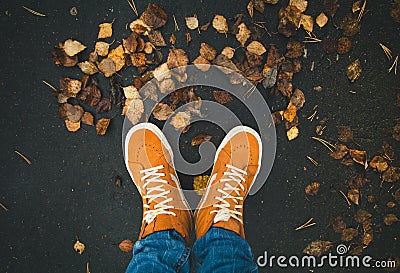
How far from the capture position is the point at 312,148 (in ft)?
5.62

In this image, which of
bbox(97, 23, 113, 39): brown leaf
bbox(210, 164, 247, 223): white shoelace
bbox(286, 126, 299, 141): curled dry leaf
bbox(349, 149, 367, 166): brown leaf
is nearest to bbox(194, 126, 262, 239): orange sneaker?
bbox(210, 164, 247, 223): white shoelace

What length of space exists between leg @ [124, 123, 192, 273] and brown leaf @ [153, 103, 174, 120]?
44 millimetres

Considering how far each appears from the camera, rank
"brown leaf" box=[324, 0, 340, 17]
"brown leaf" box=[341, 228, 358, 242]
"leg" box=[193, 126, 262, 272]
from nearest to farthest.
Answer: "leg" box=[193, 126, 262, 272]
"brown leaf" box=[324, 0, 340, 17]
"brown leaf" box=[341, 228, 358, 242]

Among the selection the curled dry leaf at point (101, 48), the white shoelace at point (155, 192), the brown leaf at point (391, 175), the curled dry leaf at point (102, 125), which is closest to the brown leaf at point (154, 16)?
the curled dry leaf at point (101, 48)

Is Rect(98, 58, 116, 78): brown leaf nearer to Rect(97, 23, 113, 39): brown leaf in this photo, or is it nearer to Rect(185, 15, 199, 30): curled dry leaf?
Rect(97, 23, 113, 39): brown leaf

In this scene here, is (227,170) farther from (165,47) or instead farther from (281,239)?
(165,47)

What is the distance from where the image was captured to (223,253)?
4.78 ft

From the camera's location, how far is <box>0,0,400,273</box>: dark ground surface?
1.66 metres

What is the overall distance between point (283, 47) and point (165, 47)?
0.42 m

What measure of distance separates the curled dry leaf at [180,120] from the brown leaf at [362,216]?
0.71 m

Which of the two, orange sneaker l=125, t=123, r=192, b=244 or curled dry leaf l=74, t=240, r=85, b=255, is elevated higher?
orange sneaker l=125, t=123, r=192, b=244

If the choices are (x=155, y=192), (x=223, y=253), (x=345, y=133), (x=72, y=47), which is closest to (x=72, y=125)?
(x=72, y=47)

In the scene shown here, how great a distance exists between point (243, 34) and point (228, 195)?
1.86 ft

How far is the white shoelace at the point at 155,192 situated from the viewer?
1.63 m
